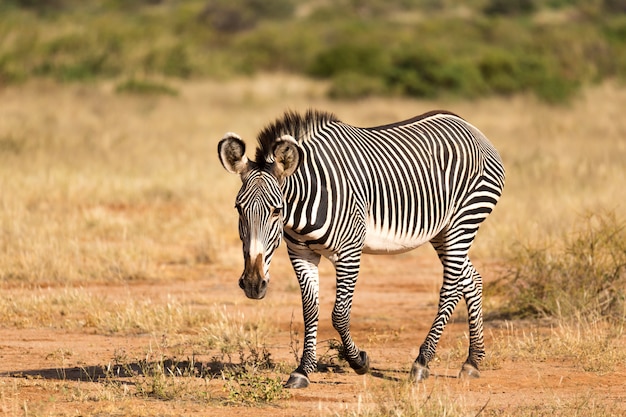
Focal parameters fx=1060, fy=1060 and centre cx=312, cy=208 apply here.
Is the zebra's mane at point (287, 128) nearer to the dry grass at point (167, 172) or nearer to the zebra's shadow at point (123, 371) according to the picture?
the zebra's shadow at point (123, 371)

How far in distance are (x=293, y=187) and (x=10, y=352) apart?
2.84 m

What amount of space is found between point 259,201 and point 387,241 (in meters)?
1.24

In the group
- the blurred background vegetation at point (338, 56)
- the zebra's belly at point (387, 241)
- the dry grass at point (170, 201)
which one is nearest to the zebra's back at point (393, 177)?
the zebra's belly at point (387, 241)

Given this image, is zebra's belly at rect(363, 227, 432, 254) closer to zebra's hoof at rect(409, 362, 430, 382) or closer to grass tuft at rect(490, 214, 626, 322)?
zebra's hoof at rect(409, 362, 430, 382)

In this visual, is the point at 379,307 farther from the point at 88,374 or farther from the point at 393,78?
the point at 393,78

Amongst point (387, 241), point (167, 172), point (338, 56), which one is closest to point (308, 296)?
point (387, 241)

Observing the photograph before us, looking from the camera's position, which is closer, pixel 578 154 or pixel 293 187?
pixel 293 187

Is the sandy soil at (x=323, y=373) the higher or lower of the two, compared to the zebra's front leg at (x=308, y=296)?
lower

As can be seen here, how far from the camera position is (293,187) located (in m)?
6.45

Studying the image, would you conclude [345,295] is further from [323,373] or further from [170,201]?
[170,201]

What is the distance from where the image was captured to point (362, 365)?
709 cm

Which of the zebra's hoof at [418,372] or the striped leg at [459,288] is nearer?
the zebra's hoof at [418,372]

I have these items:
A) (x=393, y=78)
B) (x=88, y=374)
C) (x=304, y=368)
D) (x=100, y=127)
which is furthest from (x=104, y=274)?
(x=393, y=78)

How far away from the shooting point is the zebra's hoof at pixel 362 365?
23.2 ft
